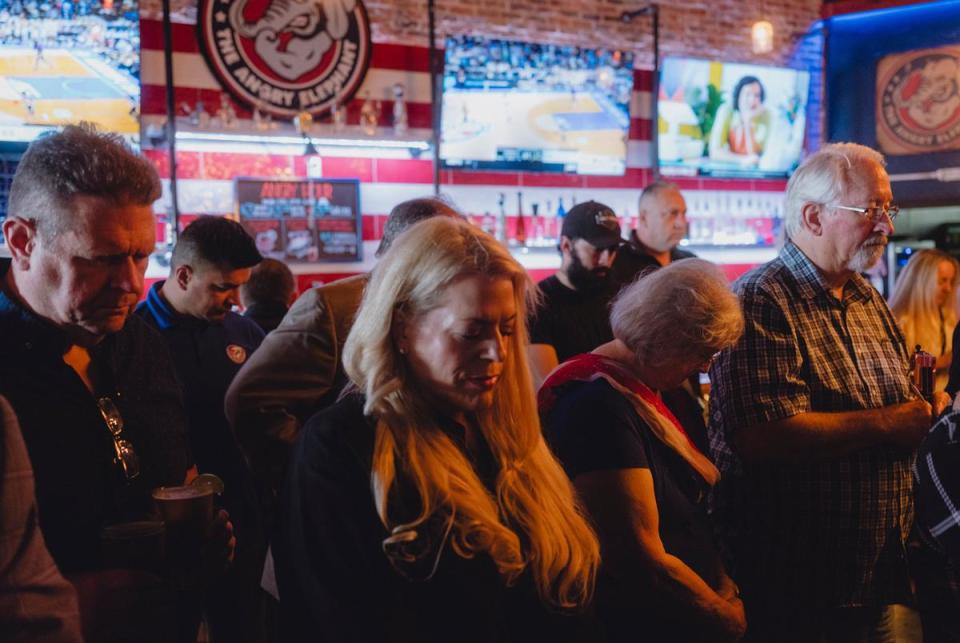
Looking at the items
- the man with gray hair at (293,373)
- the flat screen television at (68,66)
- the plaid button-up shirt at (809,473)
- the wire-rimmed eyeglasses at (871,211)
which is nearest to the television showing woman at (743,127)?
the flat screen television at (68,66)

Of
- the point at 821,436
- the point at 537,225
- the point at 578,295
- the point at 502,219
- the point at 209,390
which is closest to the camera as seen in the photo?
the point at 821,436

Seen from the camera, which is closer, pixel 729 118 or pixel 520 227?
pixel 520 227

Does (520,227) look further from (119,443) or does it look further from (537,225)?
(119,443)

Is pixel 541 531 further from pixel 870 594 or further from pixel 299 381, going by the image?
pixel 870 594

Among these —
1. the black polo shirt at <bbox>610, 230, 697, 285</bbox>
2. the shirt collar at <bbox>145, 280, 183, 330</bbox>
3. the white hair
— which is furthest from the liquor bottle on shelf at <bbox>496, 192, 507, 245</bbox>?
the white hair

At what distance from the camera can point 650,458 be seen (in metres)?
1.99

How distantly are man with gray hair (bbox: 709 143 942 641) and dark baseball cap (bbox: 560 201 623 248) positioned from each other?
1.30 metres

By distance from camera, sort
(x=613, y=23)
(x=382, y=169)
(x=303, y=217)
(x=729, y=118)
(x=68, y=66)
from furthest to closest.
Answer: (x=729, y=118), (x=613, y=23), (x=382, y=169), (x=303, y=217), (x=68, y=66)

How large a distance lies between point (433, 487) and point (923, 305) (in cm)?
411

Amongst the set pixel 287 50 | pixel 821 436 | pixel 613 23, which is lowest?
pixel 821 436

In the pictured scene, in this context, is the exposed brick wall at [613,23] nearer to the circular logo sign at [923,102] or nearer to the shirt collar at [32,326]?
the circular logo sign at [923,102]

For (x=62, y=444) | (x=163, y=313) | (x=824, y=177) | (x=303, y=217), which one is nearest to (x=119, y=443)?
(x=62, y=444)

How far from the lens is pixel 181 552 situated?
1577mm

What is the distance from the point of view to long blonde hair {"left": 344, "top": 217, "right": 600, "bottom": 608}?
4.86 feet
